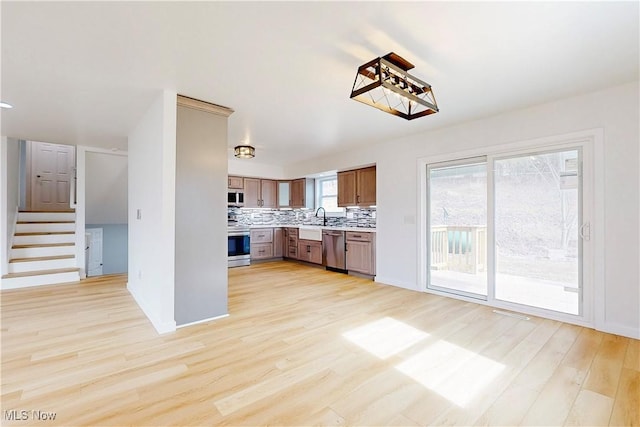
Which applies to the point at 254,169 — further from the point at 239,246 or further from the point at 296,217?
the point at 239,246

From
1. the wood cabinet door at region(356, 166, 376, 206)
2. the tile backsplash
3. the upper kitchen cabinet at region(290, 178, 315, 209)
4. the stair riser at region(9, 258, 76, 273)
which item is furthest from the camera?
the upper kitchen cabinet at region(290, 178, 315, 209)

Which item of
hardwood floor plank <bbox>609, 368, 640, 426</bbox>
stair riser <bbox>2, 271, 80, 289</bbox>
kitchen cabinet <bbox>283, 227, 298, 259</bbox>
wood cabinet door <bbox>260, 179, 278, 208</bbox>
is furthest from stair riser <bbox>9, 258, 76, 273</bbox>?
hardwood floor plank <bbox>609, 368, 640, 426</bbox>

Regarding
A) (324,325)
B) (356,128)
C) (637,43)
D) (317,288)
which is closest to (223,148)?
(356,128)

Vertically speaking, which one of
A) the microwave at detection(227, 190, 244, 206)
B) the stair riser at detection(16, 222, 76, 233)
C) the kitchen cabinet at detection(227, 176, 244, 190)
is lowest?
the stair riser at detection(16, 222, 76, 233)

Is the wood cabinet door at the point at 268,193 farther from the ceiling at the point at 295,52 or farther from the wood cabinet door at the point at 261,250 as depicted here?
the ceiling at the point at 295,52

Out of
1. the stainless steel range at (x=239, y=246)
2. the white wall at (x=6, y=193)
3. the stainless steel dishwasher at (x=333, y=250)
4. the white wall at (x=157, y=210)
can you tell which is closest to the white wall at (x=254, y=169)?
the stainless steel range at (x=239, y=246)

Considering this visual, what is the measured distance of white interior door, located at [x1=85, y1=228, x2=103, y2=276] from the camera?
692 cm

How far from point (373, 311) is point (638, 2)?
128 inches

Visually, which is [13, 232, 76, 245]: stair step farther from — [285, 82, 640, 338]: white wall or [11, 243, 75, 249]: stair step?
[285, 82, 640, 338]: white wall

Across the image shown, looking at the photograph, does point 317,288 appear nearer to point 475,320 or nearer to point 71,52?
point 475,320

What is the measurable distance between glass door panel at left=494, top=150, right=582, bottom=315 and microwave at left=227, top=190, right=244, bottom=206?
5.05 m

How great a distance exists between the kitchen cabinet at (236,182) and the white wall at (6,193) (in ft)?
11.7

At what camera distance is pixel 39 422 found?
1600mm

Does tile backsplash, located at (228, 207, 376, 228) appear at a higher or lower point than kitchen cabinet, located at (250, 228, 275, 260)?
higher
